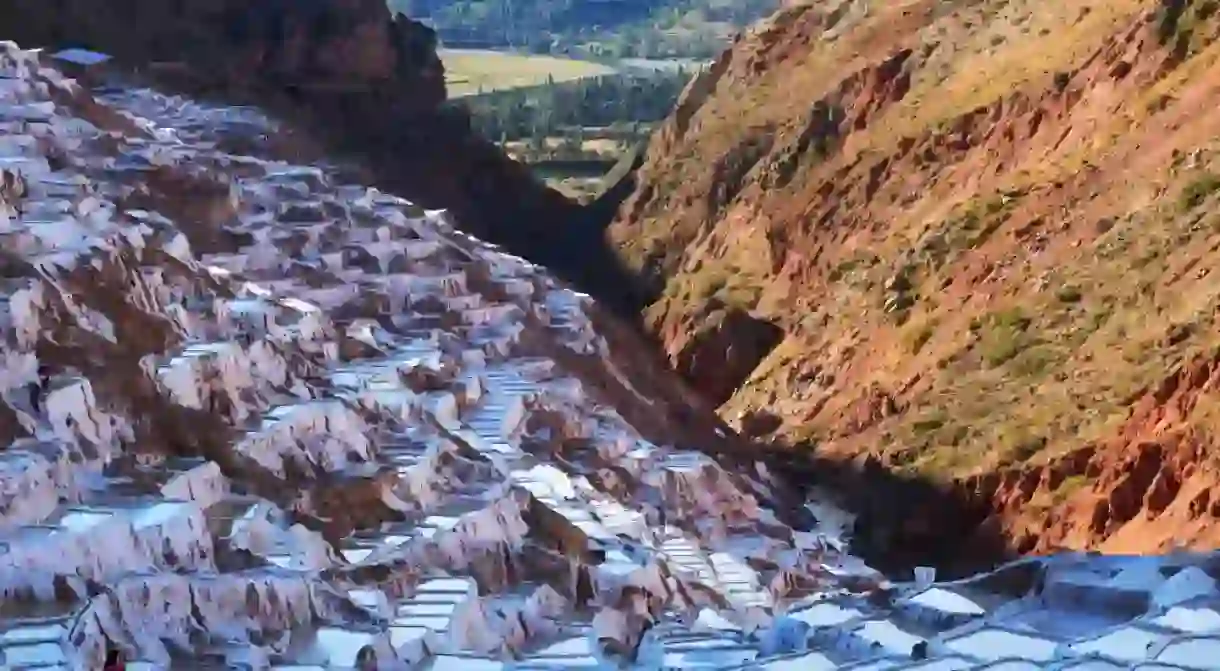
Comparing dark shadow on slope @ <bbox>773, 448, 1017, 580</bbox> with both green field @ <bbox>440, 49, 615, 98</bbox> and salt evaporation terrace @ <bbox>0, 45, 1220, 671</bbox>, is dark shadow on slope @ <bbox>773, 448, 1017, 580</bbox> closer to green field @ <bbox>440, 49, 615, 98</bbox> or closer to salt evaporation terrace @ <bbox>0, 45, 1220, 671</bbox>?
salt evaporation terrace @ <bbox>0, 45, 1220, 671</bbox>

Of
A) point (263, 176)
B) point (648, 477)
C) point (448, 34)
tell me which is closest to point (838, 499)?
point (648, 477)

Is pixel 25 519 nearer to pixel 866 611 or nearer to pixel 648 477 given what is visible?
pixel 866 611

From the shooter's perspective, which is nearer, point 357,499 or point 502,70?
point 357,499

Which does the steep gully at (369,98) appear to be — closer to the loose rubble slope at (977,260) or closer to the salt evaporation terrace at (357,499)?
the loose rubble slope at (977,260)

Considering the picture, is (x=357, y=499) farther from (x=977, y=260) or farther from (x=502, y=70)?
(x=502, y=70)

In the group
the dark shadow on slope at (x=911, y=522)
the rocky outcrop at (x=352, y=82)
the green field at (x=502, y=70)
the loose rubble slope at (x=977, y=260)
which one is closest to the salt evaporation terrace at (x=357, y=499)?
the dark shadow on slope at (x=911, y=522)

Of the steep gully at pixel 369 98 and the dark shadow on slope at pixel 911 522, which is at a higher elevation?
the steep gully at pixel 369 98

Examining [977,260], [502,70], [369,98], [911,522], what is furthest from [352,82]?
[502,70]
